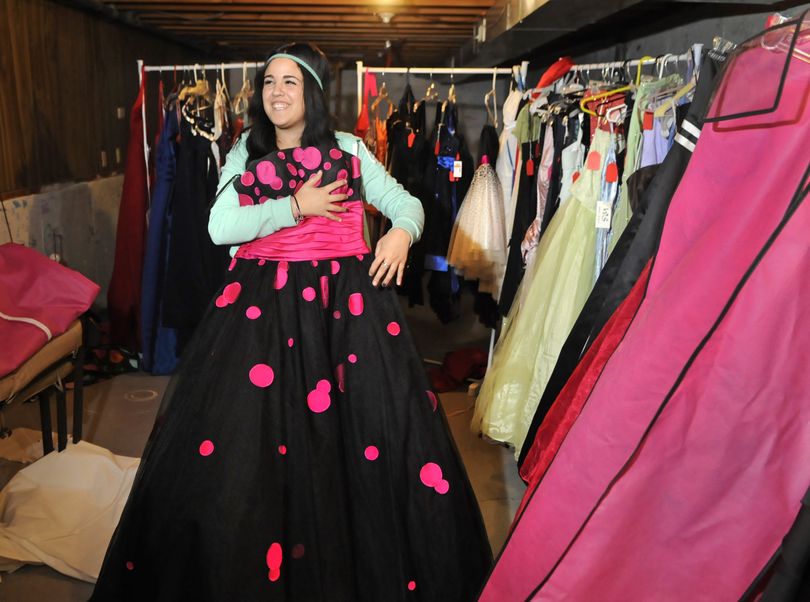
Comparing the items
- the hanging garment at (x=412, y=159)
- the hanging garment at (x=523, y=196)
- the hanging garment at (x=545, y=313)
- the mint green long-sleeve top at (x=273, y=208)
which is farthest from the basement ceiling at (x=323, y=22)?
the mint green long-sleeve top at (x=273, y=208)

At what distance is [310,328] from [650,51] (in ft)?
5.93

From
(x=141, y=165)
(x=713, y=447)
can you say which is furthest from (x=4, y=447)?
(x=713, y=447)

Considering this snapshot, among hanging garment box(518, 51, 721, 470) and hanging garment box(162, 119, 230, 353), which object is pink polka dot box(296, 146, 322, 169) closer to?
hanging garment box(518, 51, 721, 470)

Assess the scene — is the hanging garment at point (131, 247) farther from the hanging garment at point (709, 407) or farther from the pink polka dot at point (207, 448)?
the hanging garment at point (709, 407)

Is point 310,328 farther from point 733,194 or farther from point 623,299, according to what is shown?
point 733,194

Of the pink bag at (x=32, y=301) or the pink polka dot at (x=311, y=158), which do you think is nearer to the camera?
the pink polka dot at (x=311, y=158)

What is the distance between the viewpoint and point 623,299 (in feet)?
4.52

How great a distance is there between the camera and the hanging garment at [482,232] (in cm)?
284

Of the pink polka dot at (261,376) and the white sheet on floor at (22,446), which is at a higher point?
the pink polka dot at (261,376)

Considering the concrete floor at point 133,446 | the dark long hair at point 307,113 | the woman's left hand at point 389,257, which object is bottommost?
the concrete floor at point 133,446

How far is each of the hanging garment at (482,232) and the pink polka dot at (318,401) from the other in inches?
60.8

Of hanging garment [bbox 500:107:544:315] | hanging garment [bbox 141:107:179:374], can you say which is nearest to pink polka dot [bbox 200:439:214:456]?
hanging garment [bbox 500:107:544:315]

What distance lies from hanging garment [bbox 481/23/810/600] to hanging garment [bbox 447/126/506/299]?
1813 millimetres

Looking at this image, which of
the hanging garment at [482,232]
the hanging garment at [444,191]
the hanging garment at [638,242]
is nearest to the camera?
the hanging garment at [638,242]
